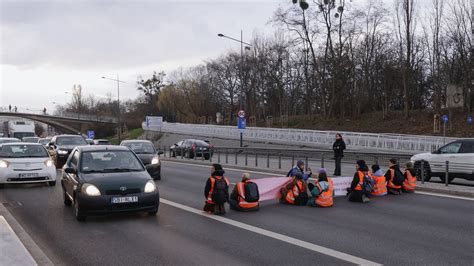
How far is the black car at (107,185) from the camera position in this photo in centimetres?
913

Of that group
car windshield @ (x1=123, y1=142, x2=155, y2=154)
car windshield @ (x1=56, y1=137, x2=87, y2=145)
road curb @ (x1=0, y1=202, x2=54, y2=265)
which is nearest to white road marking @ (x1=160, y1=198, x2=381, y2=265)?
road curb @ (x1=0, y1=202, x2=54, y2=265)

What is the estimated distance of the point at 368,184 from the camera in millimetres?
12578

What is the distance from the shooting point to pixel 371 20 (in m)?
52.2

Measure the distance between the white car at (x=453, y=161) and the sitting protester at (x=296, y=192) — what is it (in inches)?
265

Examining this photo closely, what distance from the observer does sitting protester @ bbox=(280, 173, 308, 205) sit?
38.3ft

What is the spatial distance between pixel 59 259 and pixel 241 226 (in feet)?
11.6

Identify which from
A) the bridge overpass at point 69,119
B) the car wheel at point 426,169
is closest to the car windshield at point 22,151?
the car wheel at point 426,169

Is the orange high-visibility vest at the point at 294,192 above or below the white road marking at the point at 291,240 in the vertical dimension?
above

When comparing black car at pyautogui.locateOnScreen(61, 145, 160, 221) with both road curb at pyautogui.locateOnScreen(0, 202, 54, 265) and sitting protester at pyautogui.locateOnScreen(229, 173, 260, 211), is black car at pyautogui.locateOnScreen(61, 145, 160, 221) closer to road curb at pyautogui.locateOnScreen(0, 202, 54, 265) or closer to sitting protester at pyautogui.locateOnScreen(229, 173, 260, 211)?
road curb at pyautogui.locateOnScreen(0, 202, 54, 265)

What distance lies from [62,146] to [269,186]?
15219 millimetres

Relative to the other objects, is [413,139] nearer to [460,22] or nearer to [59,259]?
[460,22]

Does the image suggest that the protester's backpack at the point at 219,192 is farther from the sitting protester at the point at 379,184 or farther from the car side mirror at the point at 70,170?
the sitting protester at the point at 379,184

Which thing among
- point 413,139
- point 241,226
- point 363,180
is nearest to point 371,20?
point 413,139

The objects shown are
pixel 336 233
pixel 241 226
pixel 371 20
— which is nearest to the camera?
pixel 336 233
